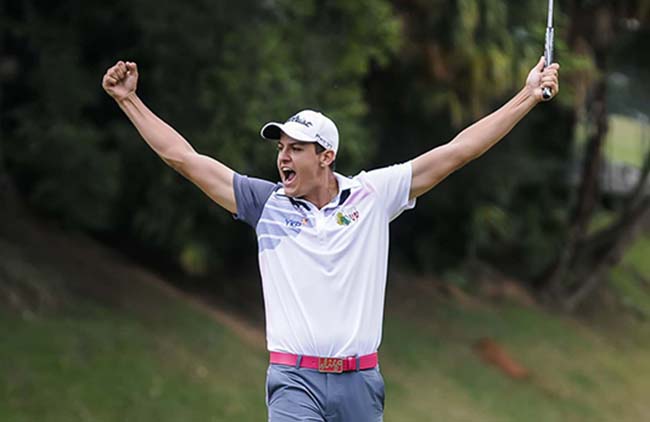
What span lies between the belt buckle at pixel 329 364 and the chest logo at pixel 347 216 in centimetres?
62

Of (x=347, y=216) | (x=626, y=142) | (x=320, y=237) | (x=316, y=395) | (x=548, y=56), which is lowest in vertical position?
(x=316, y=395)

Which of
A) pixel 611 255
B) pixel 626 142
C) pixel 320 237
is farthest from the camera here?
pixel 626 142

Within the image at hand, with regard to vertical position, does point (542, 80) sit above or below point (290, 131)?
above

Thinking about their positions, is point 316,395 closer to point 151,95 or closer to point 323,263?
point 323,263

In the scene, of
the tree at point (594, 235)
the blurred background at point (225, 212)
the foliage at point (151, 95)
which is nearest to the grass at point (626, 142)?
the tree at point (594, 235)

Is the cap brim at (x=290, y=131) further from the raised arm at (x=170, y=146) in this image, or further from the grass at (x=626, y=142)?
the grass at (x=626, y=142)

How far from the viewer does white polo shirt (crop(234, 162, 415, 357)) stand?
6020mm

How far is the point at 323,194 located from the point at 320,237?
26 centimetres

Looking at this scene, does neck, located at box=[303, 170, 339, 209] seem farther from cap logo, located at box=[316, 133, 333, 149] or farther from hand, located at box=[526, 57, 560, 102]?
hand, located at box=[526, 57, 560, 102]

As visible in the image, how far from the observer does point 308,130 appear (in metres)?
6.19

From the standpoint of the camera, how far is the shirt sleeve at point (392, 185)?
638 cm

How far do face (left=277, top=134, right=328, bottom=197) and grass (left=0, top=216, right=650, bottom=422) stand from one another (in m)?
7.22

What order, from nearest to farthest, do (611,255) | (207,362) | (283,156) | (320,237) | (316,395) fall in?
(316,395)
(320,237)
(283,156)
(207,362)
(611,255)

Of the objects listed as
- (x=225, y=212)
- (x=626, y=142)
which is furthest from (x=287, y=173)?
(x=626, y=142)
